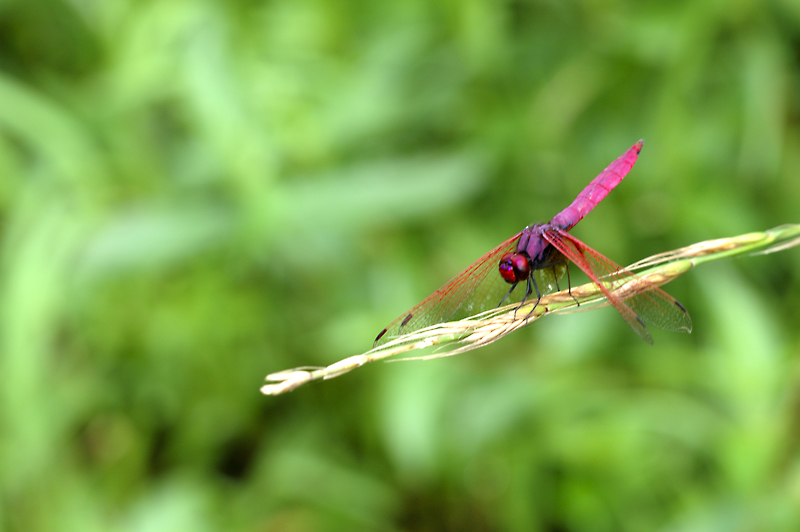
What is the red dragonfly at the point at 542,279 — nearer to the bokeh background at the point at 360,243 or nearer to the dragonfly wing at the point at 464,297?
the dragonfly wing at the point at 464,297

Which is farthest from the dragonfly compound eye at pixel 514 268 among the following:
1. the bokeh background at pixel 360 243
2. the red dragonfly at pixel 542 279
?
the bokeh background at pixel 360 243

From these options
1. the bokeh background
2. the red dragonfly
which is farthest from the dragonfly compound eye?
the bokeh background

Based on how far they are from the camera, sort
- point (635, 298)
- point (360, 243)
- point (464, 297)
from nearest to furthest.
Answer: point (635, 298), point (464, 297), point (360, 243)

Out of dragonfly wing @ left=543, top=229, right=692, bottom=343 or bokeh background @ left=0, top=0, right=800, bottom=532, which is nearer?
dragonfly wing @ left=543, top=229, right=692, bottom=343

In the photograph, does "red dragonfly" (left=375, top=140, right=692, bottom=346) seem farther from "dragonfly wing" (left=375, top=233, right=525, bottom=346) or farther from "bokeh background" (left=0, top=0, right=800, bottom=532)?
"bokeh background" (left=0, top=0, right=800, bottom=532)

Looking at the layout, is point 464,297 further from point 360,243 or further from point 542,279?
point 360,243

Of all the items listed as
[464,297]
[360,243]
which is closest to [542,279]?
[464,297]
